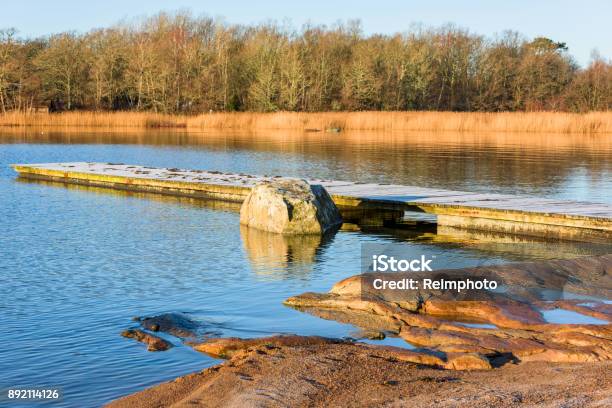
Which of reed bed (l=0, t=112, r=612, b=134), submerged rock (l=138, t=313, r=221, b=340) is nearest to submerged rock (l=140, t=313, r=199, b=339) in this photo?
submerged rock (l=138, t=313, r=221, b=340)

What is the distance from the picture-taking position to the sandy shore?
5.48 metres

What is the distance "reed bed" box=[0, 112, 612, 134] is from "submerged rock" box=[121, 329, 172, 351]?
3783 cm

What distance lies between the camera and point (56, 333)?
25.9ft

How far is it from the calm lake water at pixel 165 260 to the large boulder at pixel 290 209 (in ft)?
1.56

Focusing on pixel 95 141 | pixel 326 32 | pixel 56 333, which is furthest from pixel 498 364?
pixel 326 32

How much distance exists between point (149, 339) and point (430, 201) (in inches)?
346

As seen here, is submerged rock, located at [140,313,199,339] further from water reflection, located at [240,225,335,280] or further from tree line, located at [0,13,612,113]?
tree line, located at [0,13,612,113]

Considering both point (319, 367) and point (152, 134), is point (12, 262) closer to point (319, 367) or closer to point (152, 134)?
point (319, 367)

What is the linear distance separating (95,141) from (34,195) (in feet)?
64.1

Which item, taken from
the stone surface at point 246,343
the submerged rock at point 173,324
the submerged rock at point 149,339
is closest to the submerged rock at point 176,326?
the submerged rock at point 173,324

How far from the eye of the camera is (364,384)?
5969mm

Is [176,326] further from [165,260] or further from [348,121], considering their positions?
[348,121]

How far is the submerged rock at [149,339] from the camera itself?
7.34 meters

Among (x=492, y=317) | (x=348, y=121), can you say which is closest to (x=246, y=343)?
(x=492, y=317)
